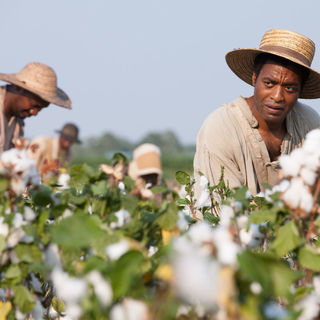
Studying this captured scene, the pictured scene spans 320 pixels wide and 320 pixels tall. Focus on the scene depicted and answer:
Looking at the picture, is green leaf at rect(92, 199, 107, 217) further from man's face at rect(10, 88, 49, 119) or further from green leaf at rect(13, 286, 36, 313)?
man's face at rect(10, 88, 49, 119)

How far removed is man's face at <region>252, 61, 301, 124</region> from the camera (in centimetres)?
329

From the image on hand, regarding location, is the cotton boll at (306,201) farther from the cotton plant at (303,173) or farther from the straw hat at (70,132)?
the straw hat at (70,132)

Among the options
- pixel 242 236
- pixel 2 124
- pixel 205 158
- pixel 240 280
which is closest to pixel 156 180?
pixel 2 124

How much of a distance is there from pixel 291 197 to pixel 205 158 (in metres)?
2.05

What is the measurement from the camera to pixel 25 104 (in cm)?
492

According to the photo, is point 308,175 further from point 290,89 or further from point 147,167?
point 147,167

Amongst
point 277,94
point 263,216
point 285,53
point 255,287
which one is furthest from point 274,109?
point 255,287

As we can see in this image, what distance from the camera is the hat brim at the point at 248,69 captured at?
11.6 ft

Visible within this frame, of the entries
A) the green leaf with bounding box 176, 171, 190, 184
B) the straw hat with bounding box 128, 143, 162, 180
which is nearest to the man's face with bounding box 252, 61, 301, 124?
the green leaf with bounding box 176, 171, 190, 184

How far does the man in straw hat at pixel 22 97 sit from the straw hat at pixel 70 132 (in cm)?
398

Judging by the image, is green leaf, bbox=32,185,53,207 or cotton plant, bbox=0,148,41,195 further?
green leaf, bbox=32,185,53,207

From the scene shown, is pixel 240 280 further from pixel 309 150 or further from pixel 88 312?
pixel 309 150

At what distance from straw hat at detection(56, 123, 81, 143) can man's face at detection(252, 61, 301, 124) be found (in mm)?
6199

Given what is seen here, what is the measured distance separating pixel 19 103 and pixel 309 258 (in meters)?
3.92
